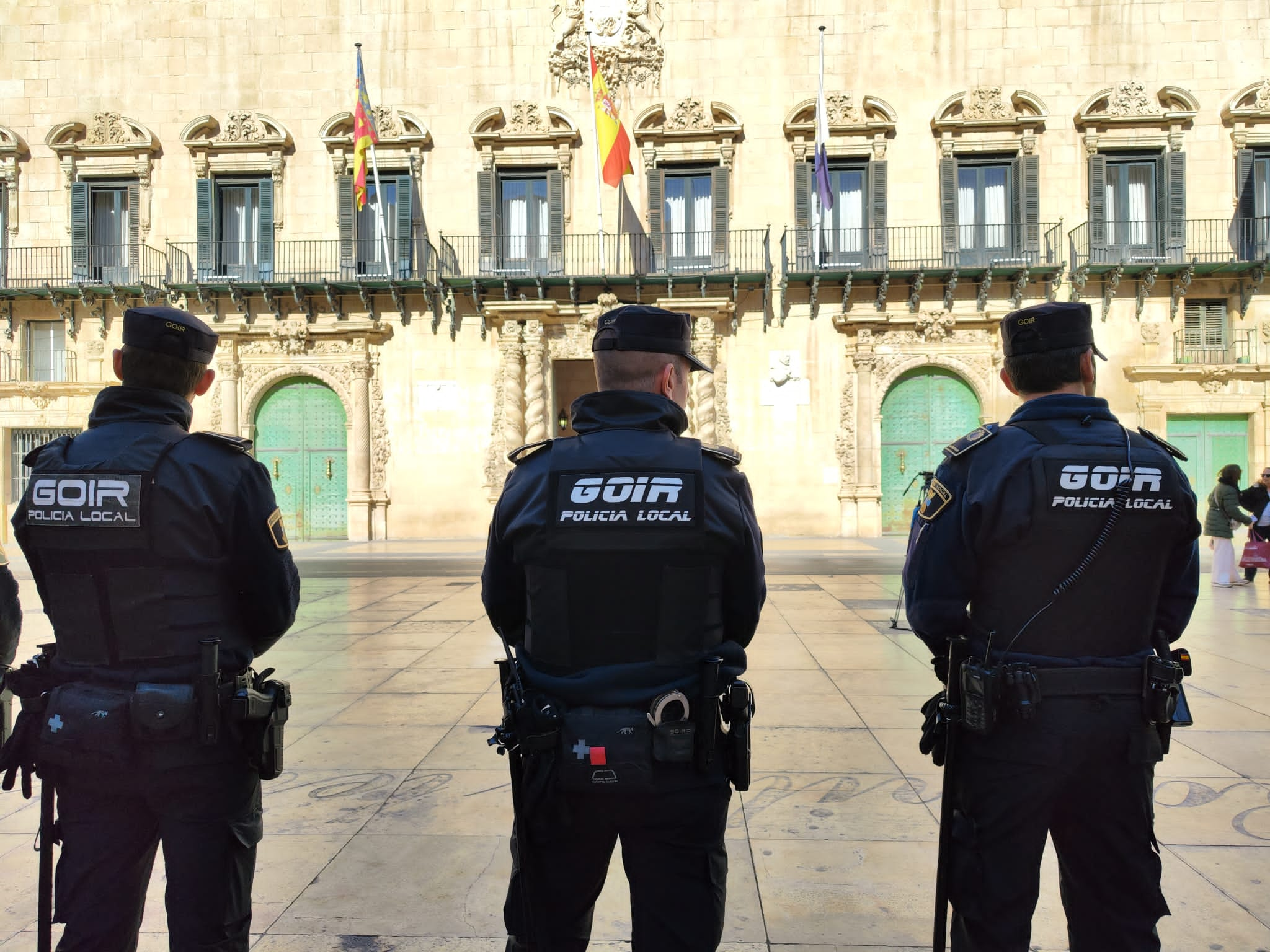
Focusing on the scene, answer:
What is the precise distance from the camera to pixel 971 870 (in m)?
2.49

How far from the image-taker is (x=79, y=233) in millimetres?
21422

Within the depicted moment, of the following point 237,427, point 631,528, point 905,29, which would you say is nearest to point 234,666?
point 631,528

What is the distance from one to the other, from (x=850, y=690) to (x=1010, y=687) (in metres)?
4.12

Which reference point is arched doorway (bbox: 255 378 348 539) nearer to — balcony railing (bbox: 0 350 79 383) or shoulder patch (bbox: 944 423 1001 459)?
balcony railing (bbox: 0 350 79 383)

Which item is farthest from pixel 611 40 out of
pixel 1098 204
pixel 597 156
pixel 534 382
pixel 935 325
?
pixel 1098 204

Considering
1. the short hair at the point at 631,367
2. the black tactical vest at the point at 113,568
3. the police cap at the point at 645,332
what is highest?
→ the police cap at the point at 645,332

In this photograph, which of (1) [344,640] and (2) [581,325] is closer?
(1) [344,640]

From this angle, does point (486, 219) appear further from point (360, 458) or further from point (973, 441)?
point (973, 441)

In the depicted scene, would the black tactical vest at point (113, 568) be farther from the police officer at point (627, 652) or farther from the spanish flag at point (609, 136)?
the spanish flag at point (609, 136)

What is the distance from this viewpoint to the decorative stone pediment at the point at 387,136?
21.1m

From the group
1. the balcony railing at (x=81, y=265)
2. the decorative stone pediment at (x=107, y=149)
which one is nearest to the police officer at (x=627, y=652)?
the balcony railing at (x=81, y=265)

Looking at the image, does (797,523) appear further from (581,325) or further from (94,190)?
(94,190)

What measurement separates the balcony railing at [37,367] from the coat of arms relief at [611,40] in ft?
43.3

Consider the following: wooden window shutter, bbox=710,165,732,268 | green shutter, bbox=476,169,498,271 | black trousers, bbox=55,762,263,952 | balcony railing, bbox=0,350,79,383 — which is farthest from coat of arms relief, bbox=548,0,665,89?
black trousers, bbox=55,762,263,952
